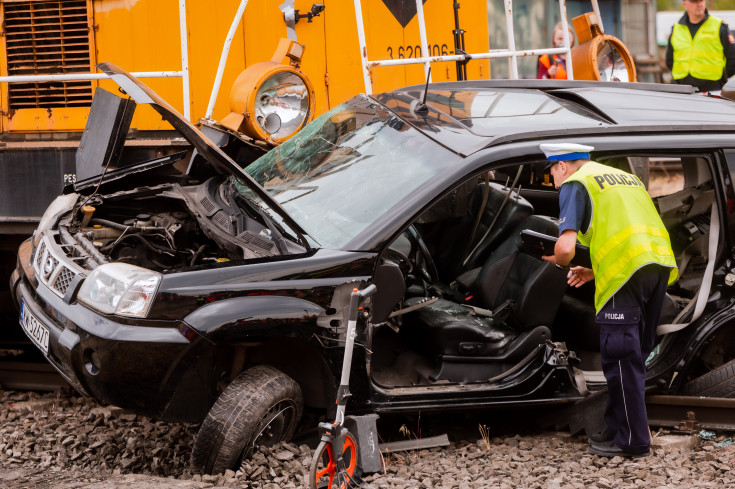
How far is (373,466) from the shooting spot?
423cm

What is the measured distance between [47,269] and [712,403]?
3.44 metres

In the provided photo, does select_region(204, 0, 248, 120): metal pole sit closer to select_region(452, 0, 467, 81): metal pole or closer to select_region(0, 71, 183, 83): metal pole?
select_region(0, 71, 183, 83): metal pole

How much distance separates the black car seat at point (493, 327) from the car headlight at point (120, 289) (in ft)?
4.87

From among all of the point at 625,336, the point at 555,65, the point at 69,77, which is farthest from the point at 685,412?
the point at 555,65

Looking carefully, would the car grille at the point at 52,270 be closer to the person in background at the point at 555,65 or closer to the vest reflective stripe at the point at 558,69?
the person in background at the point at 555,65

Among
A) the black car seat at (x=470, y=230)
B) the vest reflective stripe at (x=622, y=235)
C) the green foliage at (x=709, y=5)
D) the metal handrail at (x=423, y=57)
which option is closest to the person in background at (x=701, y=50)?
the metal handrail at (x=423, y=57)

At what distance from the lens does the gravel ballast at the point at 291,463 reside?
13.8ft

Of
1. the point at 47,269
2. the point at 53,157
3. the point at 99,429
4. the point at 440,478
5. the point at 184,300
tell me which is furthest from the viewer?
the point at 53,157

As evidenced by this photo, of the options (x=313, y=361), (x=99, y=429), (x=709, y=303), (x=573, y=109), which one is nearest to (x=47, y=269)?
(x=99, y=429)

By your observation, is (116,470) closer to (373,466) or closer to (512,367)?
(373,466)

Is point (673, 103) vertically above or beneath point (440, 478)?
above

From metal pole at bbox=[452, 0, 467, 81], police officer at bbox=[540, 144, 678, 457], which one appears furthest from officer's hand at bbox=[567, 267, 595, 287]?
metal pole at bbox=[452, 0, 467, 81]

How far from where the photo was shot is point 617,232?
4.56m

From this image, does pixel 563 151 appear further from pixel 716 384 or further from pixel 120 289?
pixel 120 289
